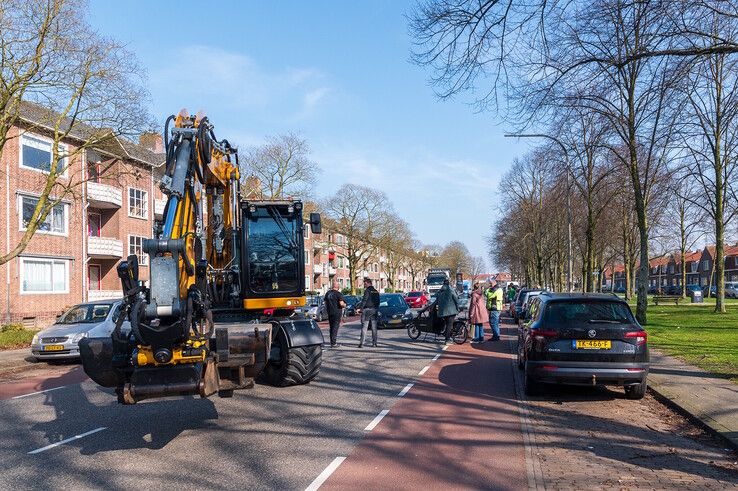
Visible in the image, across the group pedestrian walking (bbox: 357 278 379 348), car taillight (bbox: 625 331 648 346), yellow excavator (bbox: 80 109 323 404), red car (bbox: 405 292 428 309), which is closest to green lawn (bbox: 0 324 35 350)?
pedestrian walking (bbox: 357 278 379 348)

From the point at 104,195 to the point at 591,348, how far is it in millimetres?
31125

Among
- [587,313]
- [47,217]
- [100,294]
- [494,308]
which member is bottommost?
[100,294]

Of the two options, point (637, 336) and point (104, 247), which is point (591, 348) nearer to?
point (637, 336)

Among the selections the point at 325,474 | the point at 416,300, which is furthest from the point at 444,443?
the point at 416,300

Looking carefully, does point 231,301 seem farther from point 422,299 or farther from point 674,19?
point 422,299

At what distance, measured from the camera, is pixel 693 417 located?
25.3 feet

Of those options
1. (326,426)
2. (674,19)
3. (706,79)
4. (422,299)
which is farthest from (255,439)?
(422,299)

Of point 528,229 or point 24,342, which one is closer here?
point 24,342

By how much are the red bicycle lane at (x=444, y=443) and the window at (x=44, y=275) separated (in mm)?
24330

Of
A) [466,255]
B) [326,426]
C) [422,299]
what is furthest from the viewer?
[466,255]

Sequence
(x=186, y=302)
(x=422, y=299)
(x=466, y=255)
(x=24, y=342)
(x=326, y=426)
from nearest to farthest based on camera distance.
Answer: (x=186, y=302) → (x=326, y=426) → (x=24, y=342) → (x=422, y=299) → (x=466, y=255)

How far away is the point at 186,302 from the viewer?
623 centimetres

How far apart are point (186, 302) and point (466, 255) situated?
115 meters

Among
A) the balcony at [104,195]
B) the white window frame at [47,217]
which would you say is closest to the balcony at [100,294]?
the white window frame at [47,217]
